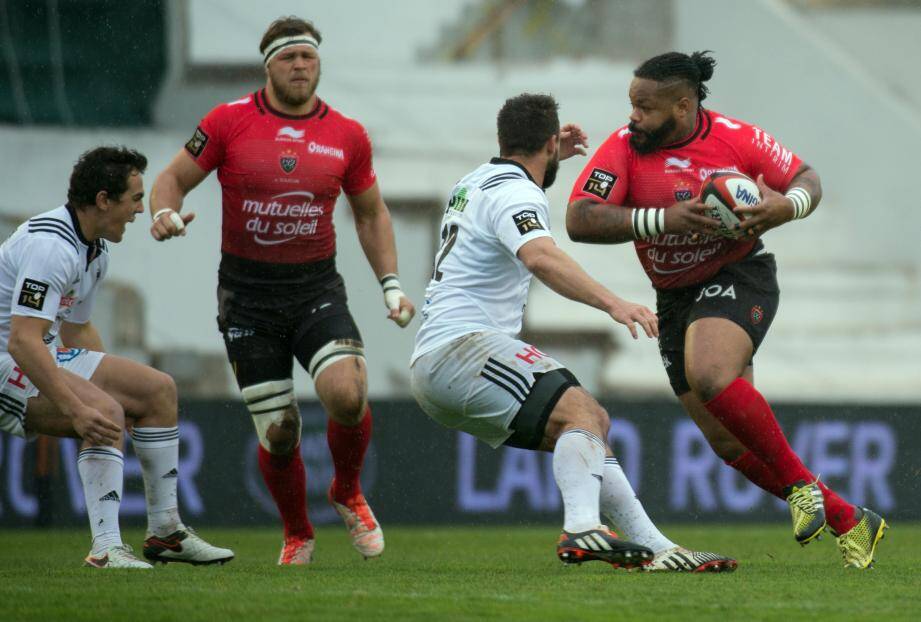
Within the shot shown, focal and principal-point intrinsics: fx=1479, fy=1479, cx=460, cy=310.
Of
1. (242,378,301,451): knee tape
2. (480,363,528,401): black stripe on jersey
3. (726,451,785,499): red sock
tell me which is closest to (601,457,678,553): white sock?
(480,363,528,401): black stripe on jersey

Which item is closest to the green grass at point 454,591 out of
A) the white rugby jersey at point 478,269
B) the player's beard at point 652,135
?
the white rugby jersey at point 478,269

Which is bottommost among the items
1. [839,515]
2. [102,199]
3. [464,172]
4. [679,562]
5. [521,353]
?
[679,562]

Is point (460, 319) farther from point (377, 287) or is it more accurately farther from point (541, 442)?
point (377, 287)

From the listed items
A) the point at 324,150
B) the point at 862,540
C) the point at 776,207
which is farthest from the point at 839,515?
the point at 324,150

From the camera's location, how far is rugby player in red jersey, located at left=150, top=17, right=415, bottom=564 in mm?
6402

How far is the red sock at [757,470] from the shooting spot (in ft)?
20.2

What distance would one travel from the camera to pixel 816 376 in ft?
45.5

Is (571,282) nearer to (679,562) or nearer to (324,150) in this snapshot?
(679,562)

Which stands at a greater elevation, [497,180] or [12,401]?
[497,180]

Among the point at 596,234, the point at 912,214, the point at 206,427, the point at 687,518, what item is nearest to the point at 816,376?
the point at 912,214

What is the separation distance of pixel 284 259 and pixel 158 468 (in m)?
1.04

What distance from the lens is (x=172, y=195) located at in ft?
20.8

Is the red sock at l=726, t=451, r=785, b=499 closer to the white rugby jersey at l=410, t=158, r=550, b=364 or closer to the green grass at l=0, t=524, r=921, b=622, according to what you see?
the green grass at l=0, t=524, r=921, b=622

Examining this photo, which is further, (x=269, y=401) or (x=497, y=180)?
(x=269, y=401)
